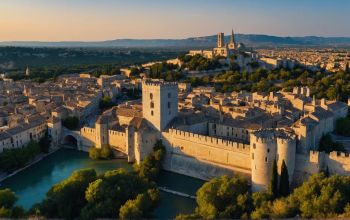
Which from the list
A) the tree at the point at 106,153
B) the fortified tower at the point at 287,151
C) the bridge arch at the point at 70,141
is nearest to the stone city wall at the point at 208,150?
the fortified tower at the point at 287,151

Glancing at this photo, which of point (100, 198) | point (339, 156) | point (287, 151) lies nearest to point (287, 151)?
point (287, 151)

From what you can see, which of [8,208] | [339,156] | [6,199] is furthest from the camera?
[339,156]

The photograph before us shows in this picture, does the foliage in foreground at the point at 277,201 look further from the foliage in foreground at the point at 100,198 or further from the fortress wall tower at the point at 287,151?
the foliage in foreground at the point at 100,198

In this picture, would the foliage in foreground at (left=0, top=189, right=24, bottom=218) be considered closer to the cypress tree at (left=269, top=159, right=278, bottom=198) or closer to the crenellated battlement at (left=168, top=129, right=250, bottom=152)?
the crenellated battlement at (left=168, top=129, right=250, bottom=152)

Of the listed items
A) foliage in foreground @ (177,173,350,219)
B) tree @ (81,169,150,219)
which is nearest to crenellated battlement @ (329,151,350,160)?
foliage in foreground @ (177,173,350,219)

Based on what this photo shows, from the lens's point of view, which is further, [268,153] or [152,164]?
[152,164]

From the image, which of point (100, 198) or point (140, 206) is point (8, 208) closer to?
point (100, 198)
